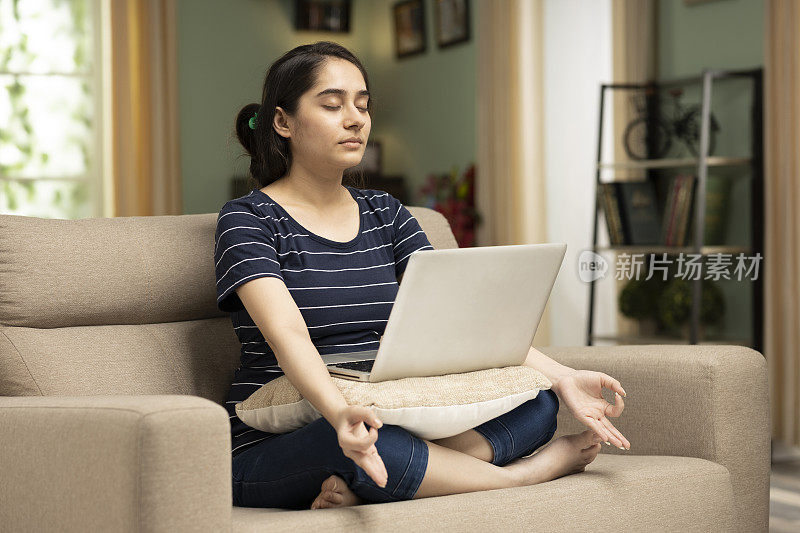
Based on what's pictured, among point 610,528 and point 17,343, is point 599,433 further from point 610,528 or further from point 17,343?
point 17,343

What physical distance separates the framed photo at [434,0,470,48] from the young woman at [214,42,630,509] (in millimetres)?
3605

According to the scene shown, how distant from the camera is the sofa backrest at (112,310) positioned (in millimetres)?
1649

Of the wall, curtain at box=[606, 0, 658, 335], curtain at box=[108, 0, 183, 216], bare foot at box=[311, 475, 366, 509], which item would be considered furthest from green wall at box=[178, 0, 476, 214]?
bare foot at box=[311, 475, 366, 509]

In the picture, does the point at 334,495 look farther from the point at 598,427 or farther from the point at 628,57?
the point at 628,57

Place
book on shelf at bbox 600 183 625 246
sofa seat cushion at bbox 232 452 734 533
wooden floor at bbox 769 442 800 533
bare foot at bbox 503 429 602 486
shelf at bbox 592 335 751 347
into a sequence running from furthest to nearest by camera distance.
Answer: book on shelf at bbox 600 183 625 246, shelf at bbox 592 335 751 347, wooden floor at bbox 769 442 800 533, bare foot at bbox 503 429 602 486, sofa seat cushion at bbox 232 452 734 533

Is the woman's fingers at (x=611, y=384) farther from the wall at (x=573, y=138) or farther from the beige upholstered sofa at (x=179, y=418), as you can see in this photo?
the wall at (x=573, y=138)

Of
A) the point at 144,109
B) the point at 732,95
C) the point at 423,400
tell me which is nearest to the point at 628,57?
the point at 732,95

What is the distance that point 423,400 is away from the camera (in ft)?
4.53

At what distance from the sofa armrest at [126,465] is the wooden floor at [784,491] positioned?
70.3 inches

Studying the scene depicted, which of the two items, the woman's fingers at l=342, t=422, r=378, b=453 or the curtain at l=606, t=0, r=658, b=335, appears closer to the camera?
the woman's fingers at l=342, t=422, r=378, b=453

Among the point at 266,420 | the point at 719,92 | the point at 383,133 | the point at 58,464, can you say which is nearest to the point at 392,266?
the point at 266,420

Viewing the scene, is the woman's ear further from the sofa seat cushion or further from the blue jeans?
the sofa seat cushion

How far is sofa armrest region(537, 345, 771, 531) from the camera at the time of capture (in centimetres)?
176

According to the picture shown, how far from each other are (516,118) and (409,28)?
4.69ft
